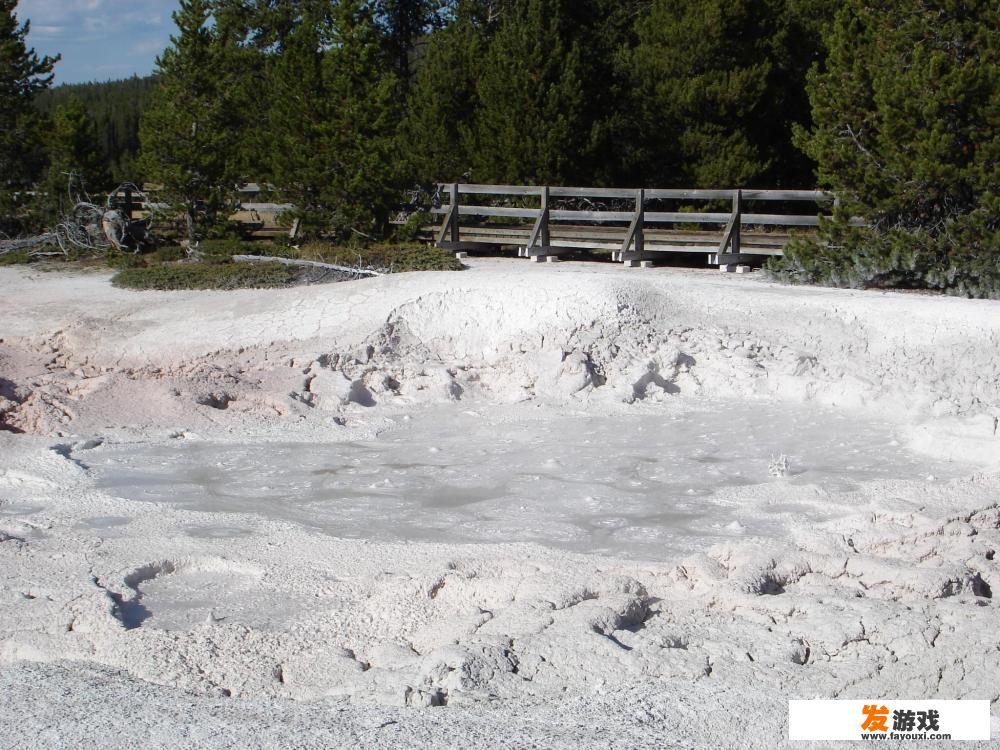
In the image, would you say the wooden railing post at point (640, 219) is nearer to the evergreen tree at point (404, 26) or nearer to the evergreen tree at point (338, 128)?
the evergreen tree at point (338, 128)

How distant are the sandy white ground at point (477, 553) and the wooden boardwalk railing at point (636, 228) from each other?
4359 mm

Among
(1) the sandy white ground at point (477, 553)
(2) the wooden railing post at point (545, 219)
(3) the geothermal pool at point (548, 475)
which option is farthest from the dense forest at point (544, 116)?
(3) the geothermal pool at point (548, 475)

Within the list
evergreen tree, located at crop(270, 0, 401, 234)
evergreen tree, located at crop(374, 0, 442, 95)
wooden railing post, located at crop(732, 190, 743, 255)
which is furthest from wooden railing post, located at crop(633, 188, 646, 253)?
evergreen tree, located at crop(374, 0, 442, 95)

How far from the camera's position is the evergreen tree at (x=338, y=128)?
1886 centimetres

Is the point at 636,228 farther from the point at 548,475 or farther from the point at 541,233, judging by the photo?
the point at 548,475

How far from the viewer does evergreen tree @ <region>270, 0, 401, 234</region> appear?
18.9 metres

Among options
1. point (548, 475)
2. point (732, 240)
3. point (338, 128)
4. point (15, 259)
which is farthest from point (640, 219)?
point (15, 259)

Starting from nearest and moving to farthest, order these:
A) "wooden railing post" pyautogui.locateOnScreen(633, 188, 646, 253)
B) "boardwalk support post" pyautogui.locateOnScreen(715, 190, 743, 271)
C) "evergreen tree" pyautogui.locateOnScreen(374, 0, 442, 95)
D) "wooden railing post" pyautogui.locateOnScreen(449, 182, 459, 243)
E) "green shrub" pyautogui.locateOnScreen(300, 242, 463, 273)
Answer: "green shrub" pyautogui.locateOnScreen(300, 242, 463, 273) → "boardwalk support post" pyautogui.locateOnScreen(715, 190, 743, 271) → "wooden railing post" pyautogui.locateOnScreen(633, 188, 646, 253) → "wooden railing post" pyautogui.locateOnScreen(449, 182, 459, 243) → "evergreen tree" pyautogui.locateOnScreen(374, 0, 442, 95)

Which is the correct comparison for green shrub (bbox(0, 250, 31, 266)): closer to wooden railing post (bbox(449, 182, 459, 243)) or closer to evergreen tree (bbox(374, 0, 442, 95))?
wooden railing post (bbox(449, 182, 459, 243))

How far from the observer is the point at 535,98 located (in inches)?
827

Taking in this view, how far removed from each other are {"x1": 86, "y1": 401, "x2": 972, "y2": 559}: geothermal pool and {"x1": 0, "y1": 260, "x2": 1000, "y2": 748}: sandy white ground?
0.76ft

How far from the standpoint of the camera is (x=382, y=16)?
32781 millimetres

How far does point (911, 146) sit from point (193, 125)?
12694 millimetres

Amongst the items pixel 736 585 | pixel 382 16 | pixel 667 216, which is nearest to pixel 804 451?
pixel 736 585
